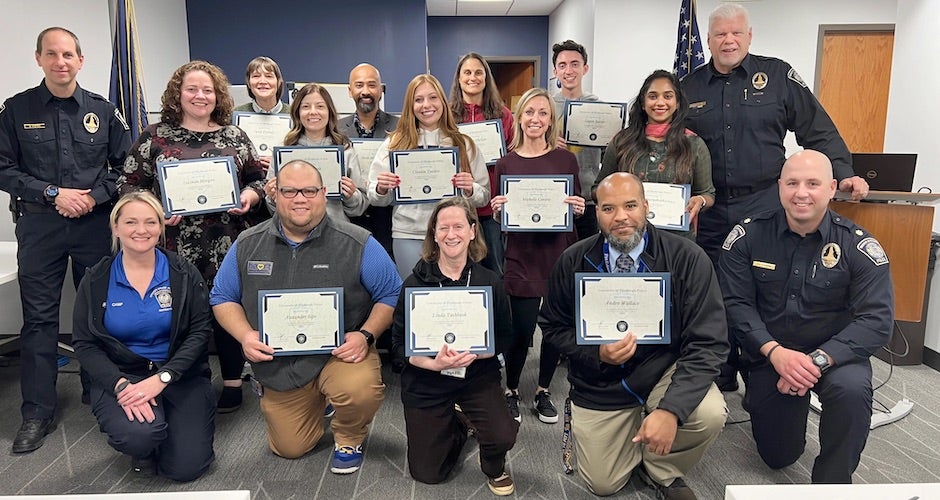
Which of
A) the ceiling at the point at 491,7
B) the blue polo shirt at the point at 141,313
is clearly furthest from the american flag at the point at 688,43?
the ceiling at the point at 491,7

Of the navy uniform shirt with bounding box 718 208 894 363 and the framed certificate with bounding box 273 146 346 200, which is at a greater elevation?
the framed certificate with bounding box 273 146 346 200

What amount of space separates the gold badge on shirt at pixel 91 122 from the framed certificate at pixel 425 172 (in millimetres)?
1453

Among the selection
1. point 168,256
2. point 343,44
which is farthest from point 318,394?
point 343,44

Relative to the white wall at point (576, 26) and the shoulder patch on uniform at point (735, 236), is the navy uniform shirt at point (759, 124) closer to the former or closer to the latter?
the shoulder patch on uniform at point (735, 236)

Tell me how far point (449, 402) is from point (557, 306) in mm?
583

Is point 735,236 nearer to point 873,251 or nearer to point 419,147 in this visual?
point 873,251

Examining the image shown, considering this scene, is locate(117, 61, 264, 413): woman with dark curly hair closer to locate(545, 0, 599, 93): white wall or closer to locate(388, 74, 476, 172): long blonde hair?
locate(388, 74, 476, 172): long blonde hair

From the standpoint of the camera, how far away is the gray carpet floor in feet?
7.94

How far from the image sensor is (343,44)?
8.19 metres

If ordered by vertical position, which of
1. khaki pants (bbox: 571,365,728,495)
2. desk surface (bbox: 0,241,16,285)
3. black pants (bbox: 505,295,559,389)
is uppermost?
desk surface (bbox: 0,241,16,285)

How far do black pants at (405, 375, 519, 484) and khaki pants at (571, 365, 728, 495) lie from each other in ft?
0.94

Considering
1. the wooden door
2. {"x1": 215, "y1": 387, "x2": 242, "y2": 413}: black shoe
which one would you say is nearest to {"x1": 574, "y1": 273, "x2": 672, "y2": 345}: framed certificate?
{"x1": 215, "y1": 387, "x2": 242, "y2": 413}: black shoe

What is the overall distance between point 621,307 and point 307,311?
1.23 metres

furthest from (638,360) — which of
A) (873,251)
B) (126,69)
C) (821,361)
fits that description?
(126,69)
